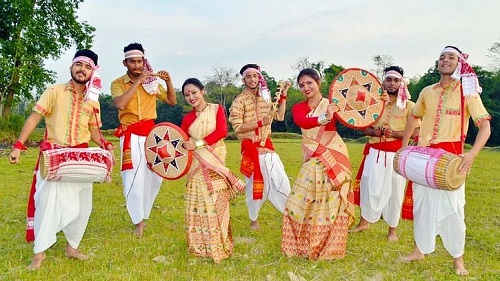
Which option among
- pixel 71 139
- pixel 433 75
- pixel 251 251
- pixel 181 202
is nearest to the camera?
pixel 71 139

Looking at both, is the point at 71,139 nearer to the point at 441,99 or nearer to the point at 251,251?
the point at 251,251

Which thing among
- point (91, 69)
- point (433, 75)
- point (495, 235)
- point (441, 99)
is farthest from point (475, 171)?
point (433, 75)

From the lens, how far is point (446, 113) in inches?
188

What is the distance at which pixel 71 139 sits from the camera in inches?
188

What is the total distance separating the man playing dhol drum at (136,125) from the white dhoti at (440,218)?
3.21m

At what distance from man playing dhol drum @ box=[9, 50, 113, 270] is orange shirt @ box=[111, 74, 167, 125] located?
107 cm

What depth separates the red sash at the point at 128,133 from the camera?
601cm

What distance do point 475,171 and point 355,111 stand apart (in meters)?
10.2

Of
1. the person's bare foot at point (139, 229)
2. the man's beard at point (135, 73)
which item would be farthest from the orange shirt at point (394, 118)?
the person's bare foot at point (139, 229)

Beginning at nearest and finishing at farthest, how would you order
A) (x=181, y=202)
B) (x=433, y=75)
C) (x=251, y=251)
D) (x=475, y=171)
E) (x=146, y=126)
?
(x=251, y=251) < (x=146, y=126) < (x=181, y=202) < (x=475, y=171) < (x=433, y=75)

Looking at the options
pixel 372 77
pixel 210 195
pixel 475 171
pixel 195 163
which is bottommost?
pixel 475 171

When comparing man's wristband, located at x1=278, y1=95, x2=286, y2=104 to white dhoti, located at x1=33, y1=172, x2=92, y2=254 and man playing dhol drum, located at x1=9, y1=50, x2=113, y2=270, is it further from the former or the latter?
white dhoti, located at x1=33, y1=172, x2=92, y2=254

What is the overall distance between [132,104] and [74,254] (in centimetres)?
197

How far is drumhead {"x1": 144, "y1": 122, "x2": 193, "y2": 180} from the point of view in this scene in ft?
16.4
